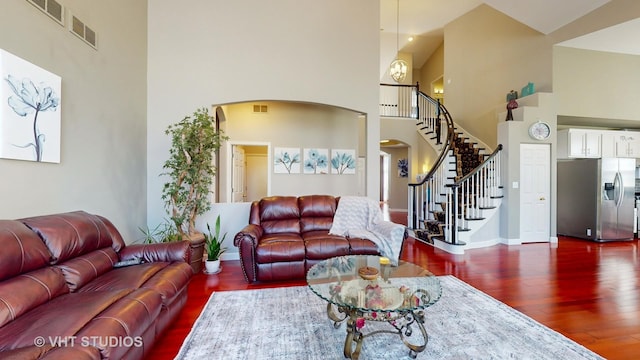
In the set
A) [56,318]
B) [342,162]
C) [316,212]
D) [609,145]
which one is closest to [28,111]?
[56,318]

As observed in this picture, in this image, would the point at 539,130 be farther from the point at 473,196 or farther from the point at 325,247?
the point at 325,247

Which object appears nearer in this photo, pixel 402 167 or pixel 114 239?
pixel 114 239

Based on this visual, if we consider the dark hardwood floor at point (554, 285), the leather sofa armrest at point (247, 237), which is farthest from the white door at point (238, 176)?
the leather sofa armrest at point (247, 237)

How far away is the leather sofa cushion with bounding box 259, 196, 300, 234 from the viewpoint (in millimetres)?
4031

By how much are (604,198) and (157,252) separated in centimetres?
770

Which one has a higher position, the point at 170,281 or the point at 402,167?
the point at 402,167

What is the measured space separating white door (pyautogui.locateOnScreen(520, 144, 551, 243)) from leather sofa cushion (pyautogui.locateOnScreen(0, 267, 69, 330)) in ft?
21.6

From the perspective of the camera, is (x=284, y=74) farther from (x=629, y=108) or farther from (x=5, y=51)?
(x=629, y=108)

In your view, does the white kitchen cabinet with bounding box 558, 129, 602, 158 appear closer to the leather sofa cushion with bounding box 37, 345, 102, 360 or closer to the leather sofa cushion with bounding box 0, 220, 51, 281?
the leather sofa cushion with bounding box 37, 345, 102, 360

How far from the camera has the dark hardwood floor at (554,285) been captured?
7.45 ft

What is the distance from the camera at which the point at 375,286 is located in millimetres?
2174

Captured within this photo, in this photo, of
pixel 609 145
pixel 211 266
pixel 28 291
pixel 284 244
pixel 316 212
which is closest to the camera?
pixel 28 291

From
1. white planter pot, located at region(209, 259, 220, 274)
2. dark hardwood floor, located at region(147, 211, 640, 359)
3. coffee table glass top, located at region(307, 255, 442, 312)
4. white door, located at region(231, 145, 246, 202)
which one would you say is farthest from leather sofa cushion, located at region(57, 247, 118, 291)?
white door, located at region(231, 145, 246, 202)

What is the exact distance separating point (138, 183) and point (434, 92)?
1094cm
